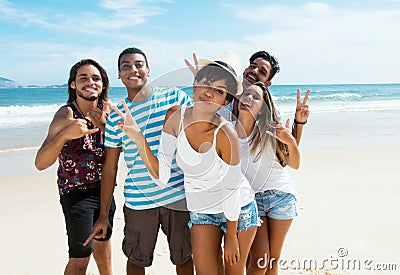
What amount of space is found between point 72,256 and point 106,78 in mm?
1252

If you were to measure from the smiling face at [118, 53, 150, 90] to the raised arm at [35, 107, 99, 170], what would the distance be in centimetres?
39

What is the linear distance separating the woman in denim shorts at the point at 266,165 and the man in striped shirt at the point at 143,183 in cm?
45

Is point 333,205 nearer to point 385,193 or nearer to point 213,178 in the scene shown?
point 385,193

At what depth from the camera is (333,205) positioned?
547 cm

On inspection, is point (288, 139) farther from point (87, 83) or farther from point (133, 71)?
point (87, 83)

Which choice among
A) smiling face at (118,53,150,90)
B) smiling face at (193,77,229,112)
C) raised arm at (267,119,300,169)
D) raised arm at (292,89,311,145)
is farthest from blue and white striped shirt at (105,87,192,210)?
raised arm at (292,89,311,145)

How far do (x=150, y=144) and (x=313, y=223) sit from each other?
2796mm

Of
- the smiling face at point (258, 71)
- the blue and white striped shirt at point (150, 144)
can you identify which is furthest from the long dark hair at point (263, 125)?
the blue and white striped shirt at point (150, 144)

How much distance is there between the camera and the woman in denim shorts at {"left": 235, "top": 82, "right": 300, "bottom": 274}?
265 centimetres

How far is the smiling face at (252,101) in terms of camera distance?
2.63 meters

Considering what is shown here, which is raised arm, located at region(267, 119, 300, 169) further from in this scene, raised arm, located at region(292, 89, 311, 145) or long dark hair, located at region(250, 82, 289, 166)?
raised arm, located at region(292, 89, 311, 145)

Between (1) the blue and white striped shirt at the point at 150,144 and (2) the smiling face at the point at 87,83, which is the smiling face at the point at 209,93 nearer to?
(1) the blue and white striped shirt at the point at 150,144

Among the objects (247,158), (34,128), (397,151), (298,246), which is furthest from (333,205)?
(34,128)

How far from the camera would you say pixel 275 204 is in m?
2.79
